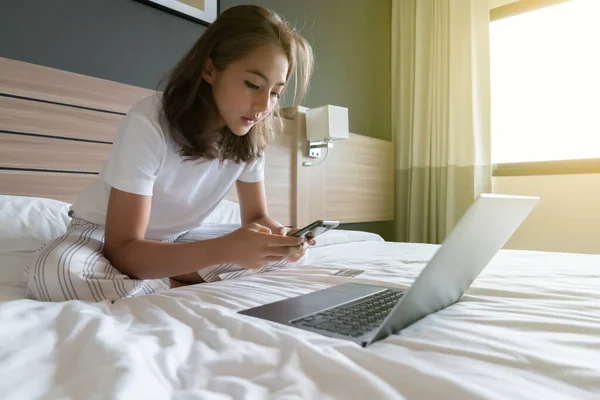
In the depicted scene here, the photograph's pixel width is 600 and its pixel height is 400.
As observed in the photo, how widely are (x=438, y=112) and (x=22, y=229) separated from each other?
110 inches

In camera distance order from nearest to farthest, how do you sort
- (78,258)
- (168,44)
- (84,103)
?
(78,258) < (84,103) < (168,44)

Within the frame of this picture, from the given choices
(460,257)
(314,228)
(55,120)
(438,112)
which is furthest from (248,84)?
(438,112)

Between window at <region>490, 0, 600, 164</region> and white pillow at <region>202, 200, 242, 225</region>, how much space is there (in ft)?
6.85

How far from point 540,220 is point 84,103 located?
2771 mm

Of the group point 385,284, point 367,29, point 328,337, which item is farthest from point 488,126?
point 328,337

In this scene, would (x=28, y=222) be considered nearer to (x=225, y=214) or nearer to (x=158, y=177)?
(x=158, y=177)

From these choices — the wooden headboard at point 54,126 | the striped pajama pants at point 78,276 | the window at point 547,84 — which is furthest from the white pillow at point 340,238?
the window at point 547,84

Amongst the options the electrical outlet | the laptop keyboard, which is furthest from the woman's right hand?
the electrical outlet

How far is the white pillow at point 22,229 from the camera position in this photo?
1076mm

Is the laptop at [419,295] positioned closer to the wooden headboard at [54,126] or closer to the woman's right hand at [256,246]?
the woman's right hand at [256,246]

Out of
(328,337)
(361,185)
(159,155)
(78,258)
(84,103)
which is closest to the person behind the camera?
(328,337)

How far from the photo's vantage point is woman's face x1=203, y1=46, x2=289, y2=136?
1117 mm

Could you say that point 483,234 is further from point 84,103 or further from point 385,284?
point 84,103

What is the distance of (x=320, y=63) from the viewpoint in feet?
9.78
